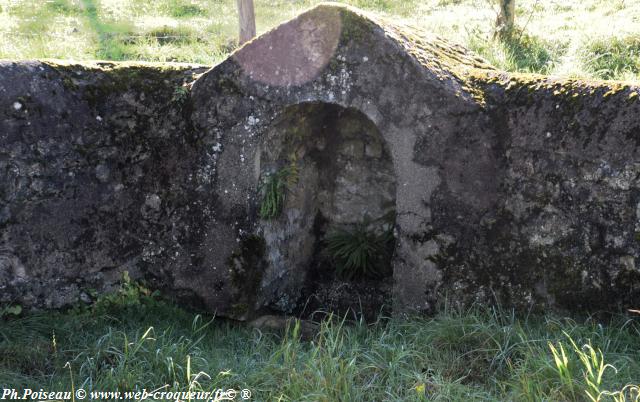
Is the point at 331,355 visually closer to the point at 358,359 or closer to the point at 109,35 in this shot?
the point at 358,359

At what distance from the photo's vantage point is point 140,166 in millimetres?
4688

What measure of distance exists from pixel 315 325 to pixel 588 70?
400 centimetres

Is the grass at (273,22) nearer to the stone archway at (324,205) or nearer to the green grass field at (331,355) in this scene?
the stone archway at (324,205)

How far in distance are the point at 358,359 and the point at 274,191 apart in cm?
150

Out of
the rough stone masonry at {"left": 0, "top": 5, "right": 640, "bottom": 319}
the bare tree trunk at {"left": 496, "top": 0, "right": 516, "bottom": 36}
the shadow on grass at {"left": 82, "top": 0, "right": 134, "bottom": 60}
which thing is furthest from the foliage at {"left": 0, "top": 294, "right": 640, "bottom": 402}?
the shadow on grass at {"left": 82, "top": 0, "right": 134, "bottom": 60}

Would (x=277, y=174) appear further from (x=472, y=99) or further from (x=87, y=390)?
(x=87, y=390)

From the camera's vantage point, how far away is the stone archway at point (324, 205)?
496 centimetres

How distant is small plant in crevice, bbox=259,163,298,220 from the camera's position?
4.75m

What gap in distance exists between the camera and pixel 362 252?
16.9ft

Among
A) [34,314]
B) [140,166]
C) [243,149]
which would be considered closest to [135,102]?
[140,166]

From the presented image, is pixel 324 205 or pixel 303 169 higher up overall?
pixel 303 169

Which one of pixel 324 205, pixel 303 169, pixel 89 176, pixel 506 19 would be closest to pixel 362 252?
pixel 324 205

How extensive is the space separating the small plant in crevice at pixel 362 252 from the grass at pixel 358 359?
0.77 meters

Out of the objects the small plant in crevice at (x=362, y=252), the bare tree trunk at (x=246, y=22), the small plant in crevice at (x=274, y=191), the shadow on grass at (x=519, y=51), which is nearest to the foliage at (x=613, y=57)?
the shadow on grass at (x=519, y=51)
